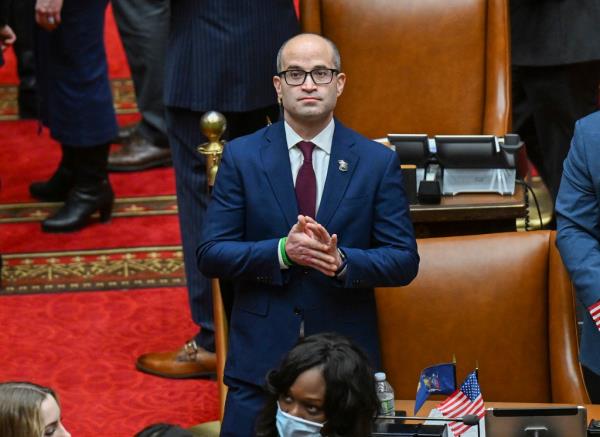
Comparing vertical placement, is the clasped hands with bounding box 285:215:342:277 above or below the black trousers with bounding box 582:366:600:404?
above

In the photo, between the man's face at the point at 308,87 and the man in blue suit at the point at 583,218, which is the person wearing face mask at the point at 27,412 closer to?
the man's face at the point at 308,87

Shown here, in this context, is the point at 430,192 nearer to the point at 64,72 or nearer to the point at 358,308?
the point at 358,308

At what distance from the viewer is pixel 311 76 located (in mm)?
3791

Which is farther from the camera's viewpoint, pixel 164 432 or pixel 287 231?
pixel 287 231

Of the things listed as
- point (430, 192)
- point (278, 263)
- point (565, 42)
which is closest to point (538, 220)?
point (565, 42)

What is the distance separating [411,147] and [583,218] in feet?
3.01

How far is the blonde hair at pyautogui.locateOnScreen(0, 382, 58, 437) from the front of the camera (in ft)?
9.14

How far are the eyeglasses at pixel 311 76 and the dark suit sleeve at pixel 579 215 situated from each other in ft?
2.24

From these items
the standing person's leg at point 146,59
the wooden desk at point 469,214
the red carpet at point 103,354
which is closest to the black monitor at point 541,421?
the wooden desk at point 469,214

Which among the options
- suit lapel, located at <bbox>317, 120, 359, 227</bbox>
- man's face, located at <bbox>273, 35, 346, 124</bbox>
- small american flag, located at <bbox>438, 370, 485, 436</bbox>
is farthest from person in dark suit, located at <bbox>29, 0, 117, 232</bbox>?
small american flag, located at <bbox>438, 370, 485, 436</bbox>

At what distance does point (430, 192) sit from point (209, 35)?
0.88 metres

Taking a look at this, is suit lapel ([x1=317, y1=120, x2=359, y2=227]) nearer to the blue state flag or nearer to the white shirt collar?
the white shirt collar

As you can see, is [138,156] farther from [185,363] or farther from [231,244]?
[231,244]

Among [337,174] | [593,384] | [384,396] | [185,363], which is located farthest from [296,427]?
[185,363]
